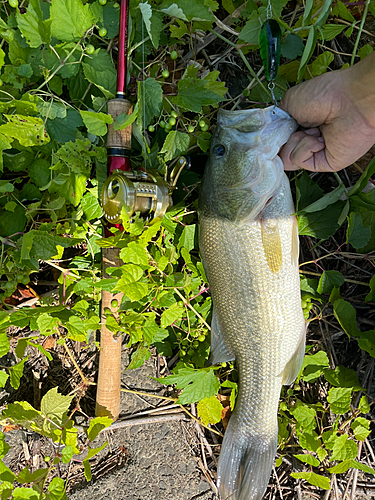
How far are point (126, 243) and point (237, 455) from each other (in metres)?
1.26

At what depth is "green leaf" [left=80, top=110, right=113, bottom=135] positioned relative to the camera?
5.04 ft

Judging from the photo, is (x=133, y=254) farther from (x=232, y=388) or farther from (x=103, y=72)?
(x=232, y=388)

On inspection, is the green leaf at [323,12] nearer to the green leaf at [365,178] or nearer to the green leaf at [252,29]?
the green leaf at [252,29]

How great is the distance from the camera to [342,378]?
187 cm

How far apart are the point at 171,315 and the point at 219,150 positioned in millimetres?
818

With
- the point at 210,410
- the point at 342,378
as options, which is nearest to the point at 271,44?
the point at 342,378

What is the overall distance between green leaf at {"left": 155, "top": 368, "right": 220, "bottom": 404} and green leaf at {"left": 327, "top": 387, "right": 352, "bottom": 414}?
623mm

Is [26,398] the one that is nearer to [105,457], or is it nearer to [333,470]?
[105,457]

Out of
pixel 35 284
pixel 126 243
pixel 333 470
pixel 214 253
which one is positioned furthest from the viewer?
pixel 35 284

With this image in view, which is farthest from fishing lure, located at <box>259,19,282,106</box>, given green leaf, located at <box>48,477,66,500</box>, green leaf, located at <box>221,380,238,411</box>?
green leaf, located at <box>48,477,66,500</box>

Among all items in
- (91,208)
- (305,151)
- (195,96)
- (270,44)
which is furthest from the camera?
(91,208)

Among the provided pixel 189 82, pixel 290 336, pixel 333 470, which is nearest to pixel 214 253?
pixel 290 336

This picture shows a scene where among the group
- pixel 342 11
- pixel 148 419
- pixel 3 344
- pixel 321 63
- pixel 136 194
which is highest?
pixel 342 11

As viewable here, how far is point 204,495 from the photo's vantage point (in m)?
2.10
